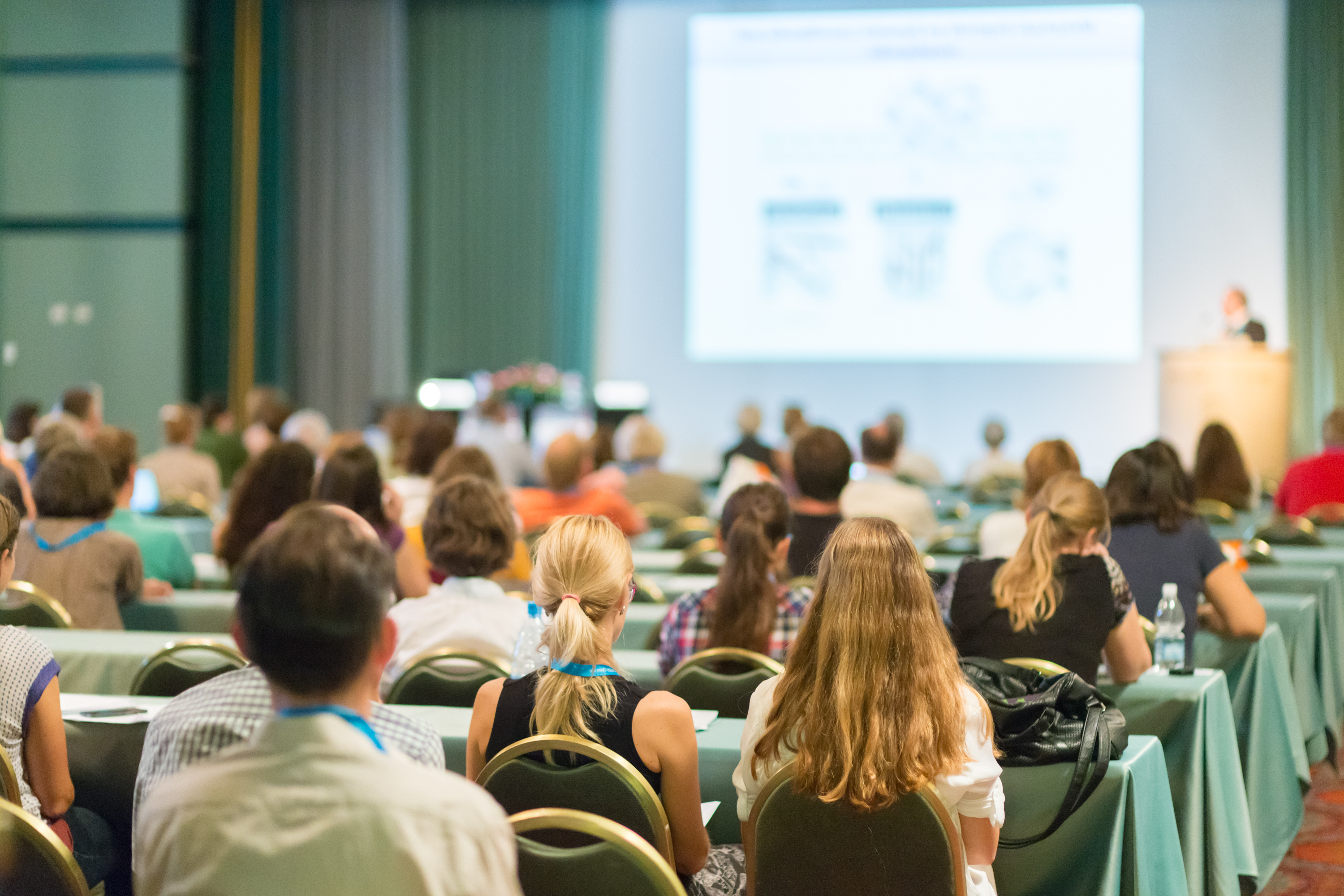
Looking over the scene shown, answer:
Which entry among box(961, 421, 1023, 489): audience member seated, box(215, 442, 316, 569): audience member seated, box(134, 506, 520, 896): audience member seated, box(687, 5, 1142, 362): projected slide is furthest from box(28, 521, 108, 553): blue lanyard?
box(687, 5, 1142, 362): projected slide

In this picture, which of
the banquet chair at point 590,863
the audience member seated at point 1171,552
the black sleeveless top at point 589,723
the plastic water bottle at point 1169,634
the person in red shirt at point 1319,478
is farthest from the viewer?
the person in red shirt at point 1319,478

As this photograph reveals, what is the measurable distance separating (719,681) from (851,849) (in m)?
1.05

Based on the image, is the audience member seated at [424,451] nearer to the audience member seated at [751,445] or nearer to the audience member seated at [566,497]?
the audience member seated at [566,497]

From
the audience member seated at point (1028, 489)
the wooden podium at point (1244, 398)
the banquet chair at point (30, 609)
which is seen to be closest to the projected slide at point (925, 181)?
the wooden podium at point (1244, 398)

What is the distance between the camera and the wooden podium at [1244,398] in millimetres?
8836

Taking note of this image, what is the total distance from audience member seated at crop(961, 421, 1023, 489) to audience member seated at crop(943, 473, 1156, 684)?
610 cm

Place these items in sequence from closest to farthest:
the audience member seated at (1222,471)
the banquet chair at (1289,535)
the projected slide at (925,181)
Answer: the banquet chair at (1289,535) < the audience member seated at (1222,471) < the projected slide at (925,181)

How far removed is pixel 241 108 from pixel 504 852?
11.9 m

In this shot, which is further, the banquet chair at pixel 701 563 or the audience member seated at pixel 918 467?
the audience member seated at pixel 918 467

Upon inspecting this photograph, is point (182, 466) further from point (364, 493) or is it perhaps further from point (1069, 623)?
point (1069, 623)

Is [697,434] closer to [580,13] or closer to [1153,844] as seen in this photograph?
[580,13]

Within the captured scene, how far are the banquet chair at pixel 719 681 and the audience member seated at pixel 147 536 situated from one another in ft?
7.33

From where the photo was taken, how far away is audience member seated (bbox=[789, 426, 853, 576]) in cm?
445

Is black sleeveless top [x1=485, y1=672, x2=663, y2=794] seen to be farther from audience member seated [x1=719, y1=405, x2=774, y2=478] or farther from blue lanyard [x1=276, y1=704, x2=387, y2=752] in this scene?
audience member seated [x1=719, y1=405, x2=774, y2=478]
